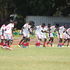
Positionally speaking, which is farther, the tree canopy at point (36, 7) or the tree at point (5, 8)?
the tree at point (5, 8)

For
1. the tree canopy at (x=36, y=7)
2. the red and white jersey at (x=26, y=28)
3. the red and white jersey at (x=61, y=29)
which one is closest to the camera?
the red and white jersey at (x=26, y=28)

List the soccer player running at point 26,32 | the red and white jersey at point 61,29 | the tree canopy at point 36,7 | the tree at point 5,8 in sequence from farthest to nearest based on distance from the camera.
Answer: the tree at point 5,8
the tree canopy at point 36,7
the red and white jersey at point 61,29
the soccer player running at point 26,32

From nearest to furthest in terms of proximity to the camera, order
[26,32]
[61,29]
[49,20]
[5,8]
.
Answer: [26,32] → [61,29] → [49,20] → [5,8]

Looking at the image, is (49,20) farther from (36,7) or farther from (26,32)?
(26,32)

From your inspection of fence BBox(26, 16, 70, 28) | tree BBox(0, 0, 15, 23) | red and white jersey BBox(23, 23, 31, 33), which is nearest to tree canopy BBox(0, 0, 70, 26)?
tree BBox(0, 0, 15, 23)

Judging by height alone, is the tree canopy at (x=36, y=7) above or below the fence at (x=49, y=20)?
above

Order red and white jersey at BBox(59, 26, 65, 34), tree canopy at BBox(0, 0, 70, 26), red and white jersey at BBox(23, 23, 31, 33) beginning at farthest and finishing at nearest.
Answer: tree canopy at BBox(0, 0, 70, 26)
red and white jersey at BBox(59, 26, 65, 34)
red and white jersey at BBox(23, 23, 31, 33)

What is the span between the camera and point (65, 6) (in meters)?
47.1

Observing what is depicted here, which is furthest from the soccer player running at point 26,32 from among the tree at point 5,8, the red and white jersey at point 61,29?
the tree at point 5,8

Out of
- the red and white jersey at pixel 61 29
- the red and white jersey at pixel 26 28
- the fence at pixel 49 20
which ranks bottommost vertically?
the fence at pixel 49 20

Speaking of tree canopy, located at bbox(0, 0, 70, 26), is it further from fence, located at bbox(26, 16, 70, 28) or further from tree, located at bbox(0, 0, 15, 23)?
fence, located at bbox(26, 16, 70, 28)

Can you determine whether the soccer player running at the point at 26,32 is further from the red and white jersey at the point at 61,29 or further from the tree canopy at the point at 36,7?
the tree canopy at the point at 36,7

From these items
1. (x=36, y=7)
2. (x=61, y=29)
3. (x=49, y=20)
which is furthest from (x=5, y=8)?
(x=61, y=29)

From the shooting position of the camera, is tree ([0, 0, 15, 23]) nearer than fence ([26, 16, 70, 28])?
No
